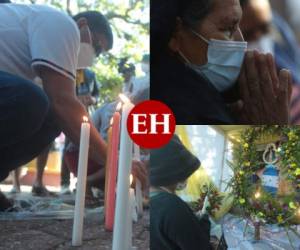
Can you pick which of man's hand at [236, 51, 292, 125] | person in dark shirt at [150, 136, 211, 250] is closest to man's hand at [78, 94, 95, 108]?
person in dark shirt at [150, 136, 211, 250]

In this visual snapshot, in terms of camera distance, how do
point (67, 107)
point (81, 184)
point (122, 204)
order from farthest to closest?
point (67, 107) → point (81, 184) → point (122, 204)

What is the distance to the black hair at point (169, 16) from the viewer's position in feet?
4.36

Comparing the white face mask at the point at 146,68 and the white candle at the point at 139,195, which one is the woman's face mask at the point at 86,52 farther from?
the white candle at the point at 139,195

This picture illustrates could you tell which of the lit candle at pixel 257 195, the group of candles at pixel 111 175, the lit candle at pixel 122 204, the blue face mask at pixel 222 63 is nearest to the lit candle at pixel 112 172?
the group of candles at pixel 111 175

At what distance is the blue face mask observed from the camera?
4.38ft

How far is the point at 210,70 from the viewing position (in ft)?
4.42

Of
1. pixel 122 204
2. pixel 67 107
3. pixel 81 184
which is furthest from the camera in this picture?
pixel 67 107

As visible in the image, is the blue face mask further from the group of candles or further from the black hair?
the group of candles

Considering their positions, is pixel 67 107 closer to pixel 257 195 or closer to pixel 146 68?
pixel 146 68

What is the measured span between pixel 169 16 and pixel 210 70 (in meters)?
0.22

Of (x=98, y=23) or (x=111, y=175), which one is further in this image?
(x=98, y=23)

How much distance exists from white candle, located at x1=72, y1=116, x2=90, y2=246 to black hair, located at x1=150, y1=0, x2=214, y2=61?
34cm

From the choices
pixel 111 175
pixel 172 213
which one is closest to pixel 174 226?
pixel 172 213

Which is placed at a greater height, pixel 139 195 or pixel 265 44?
pixel 265 44
